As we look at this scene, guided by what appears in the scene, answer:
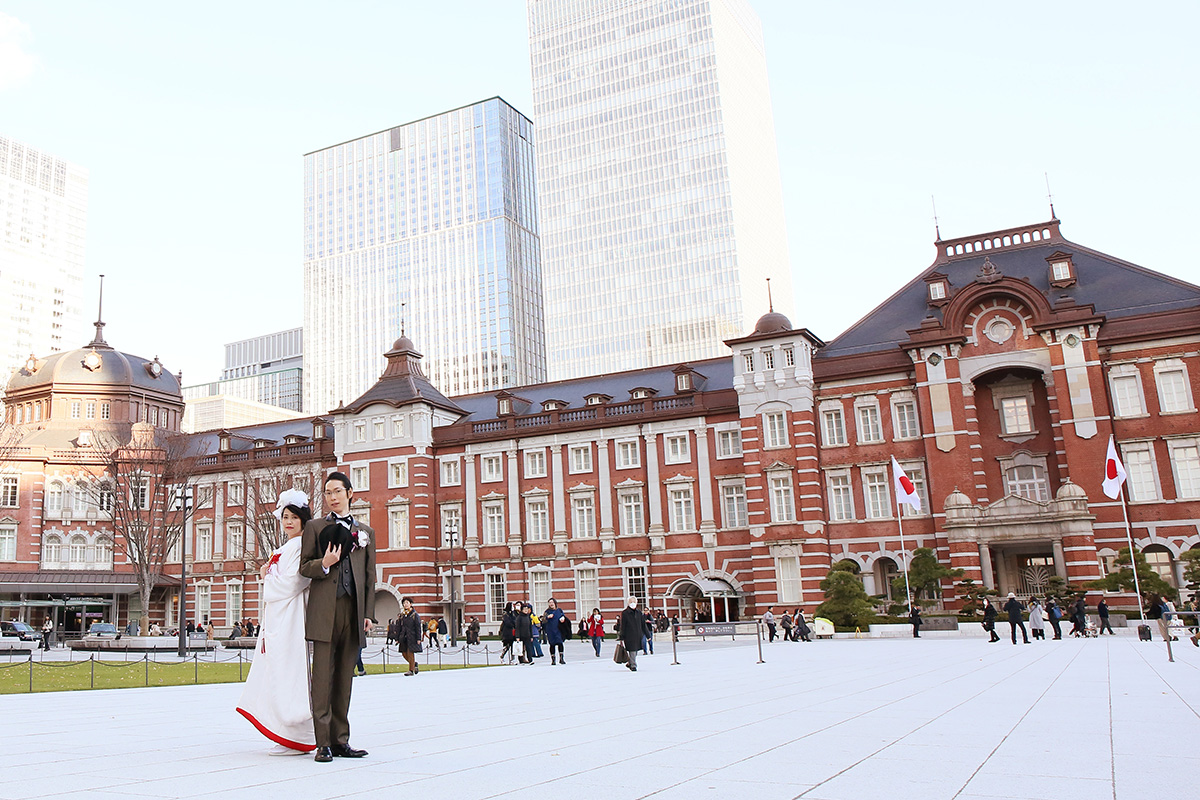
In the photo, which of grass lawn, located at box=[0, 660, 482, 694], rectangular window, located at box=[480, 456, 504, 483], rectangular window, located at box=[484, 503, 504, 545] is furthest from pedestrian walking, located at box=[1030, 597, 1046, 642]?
rectangular window, located at box=[480, 456, 504, 483]

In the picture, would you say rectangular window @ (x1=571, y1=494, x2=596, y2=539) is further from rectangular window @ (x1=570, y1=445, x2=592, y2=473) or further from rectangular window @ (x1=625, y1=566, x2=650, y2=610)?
rectangular window @ (x1=625, y1=566, x2=650, y2=610)

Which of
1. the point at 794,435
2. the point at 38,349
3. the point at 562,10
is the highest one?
the point at 562,10

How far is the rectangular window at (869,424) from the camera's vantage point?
155ft

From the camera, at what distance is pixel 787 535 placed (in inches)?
1844

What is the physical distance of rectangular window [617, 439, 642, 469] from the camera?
52.8m

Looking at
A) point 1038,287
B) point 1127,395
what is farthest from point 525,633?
point 1038,287

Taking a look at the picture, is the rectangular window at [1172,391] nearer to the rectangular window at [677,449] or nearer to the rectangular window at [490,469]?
the rectangular window at [677,449]

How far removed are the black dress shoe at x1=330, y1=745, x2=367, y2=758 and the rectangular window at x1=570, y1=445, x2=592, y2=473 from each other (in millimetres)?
45860

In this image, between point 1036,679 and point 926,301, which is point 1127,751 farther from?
point 926,301

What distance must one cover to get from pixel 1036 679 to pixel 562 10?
134035mm

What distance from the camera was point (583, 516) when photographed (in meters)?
53.9

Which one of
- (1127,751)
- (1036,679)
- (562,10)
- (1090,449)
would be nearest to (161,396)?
(1090,449)

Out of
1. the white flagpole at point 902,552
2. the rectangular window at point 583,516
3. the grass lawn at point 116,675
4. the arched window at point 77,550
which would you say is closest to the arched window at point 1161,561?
Result: the white flagpole at point 902,552

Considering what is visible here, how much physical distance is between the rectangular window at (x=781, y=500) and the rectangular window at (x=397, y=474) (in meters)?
22.2
